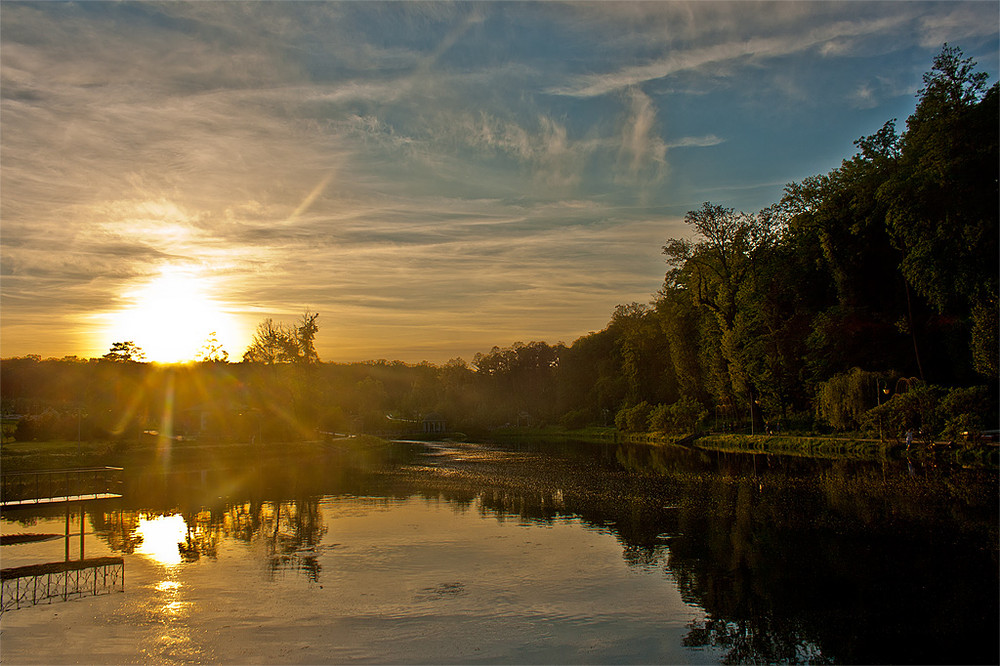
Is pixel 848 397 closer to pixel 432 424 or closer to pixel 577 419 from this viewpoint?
pixel 577 419

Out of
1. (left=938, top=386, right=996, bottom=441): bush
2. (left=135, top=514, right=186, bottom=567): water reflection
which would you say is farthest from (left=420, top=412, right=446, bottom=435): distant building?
(left=135, top=514, right=186, bottom=567): water reflection

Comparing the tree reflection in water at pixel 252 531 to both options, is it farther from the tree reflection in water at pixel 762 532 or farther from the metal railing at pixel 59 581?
the metal railing at pixel 59 581

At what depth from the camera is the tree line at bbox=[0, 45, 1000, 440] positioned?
33.0 meters

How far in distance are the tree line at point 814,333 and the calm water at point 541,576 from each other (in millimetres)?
13187

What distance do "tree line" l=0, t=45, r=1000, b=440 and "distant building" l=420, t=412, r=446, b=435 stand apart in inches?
1148

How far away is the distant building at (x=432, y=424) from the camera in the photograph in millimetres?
110062

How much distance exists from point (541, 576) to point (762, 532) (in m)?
6.76

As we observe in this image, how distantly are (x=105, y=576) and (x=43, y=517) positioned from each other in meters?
10.1

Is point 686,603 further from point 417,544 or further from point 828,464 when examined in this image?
point 828,464

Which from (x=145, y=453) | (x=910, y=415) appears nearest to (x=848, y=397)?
(x=910, y=415)

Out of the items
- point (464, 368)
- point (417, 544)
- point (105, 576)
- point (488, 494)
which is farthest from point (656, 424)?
point (464, 368)

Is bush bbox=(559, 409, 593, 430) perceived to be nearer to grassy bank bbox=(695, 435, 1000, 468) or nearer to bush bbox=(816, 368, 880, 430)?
grassy bank bbox=(695, 435, 1000, 468)

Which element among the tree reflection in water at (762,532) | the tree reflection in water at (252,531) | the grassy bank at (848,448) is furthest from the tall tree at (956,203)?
the tree reflection in water at (252,531)

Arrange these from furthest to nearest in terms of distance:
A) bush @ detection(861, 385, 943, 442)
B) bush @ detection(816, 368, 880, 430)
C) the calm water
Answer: bush @ detection(816, 368, 880, 430), bush @ detection(861, 385, 943, 442), the calm water
